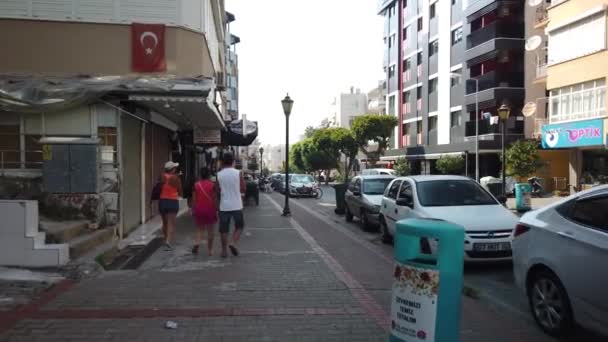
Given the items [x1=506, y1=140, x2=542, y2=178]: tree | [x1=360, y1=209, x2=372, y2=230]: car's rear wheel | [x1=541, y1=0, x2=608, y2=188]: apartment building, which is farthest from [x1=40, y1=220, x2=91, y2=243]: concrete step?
[x1=506, y1=140, x2=542, y2=178]: tree

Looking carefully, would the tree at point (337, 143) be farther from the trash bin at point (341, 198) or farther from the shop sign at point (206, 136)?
the shop sign at point (206, 136)

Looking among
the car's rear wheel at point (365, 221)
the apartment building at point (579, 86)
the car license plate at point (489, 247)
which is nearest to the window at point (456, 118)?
the apartment building at point (579, 86)

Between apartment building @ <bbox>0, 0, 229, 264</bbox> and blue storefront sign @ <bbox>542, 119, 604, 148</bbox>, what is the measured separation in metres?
19.0

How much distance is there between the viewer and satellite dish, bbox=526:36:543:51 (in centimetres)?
3381

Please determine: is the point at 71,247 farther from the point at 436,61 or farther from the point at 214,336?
the point at 436,61

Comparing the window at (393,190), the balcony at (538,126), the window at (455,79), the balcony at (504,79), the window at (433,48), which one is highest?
the window at (433,48)

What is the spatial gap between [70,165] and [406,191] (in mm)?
6282

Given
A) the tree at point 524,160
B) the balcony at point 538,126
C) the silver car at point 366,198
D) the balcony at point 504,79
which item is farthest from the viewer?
the balcony at point 504,79

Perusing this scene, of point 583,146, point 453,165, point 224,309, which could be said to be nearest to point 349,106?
point 453,165

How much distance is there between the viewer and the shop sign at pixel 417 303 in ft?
13.1

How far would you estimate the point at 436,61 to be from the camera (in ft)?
154

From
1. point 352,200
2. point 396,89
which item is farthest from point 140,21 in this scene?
point 396,89

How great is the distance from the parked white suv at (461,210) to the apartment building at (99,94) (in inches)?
190

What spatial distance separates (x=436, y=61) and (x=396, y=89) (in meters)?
9.68
